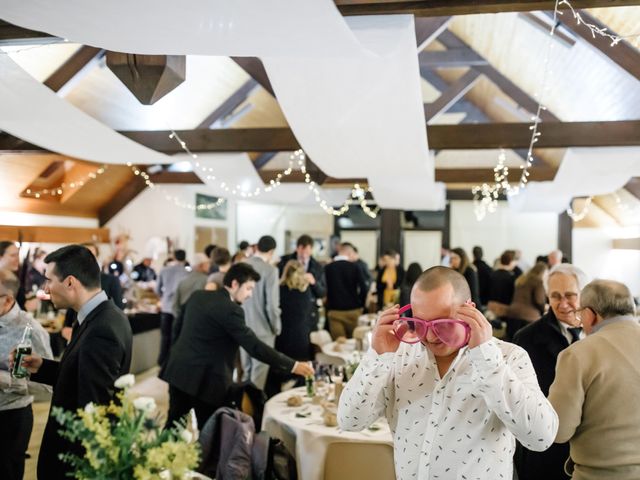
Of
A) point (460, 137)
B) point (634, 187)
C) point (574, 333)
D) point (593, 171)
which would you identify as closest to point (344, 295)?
point (460, 137)

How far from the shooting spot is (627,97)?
6.73 meters

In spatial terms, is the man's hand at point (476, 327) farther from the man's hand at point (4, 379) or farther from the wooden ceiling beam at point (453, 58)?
the wooden ceiling beam at point (453, 58)

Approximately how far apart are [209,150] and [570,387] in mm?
5547

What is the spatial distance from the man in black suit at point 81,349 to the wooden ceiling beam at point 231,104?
7.62 m

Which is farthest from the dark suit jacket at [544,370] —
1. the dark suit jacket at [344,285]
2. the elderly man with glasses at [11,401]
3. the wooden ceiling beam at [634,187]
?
the wooden ceiling beam at [634,187]

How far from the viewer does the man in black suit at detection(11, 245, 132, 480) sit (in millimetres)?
2135

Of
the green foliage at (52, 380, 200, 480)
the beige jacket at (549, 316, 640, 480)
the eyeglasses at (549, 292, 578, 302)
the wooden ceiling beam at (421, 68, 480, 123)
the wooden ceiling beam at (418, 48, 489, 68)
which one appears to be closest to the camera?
the green foliage at (52, 380, 200, 480)

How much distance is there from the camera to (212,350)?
3.57 metres

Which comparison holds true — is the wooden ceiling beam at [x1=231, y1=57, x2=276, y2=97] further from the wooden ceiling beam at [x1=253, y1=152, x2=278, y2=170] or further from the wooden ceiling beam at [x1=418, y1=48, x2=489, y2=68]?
the wooden ceiling beam at [x1=253, y1=152, x2=278, y2=170]

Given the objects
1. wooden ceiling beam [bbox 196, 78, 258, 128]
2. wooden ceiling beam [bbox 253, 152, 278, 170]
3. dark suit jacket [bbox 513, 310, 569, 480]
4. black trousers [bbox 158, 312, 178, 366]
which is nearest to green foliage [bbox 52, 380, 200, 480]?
dark suit jacket [bbox 513, 310, 569, 480]

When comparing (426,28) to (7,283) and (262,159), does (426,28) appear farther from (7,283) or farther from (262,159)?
(262,159)

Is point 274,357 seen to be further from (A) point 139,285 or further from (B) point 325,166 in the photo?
(A) point 139,285

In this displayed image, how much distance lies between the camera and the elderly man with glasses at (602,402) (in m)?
2.09

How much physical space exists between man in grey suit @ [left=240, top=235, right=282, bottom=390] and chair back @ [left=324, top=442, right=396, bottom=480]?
2390 millimetres
